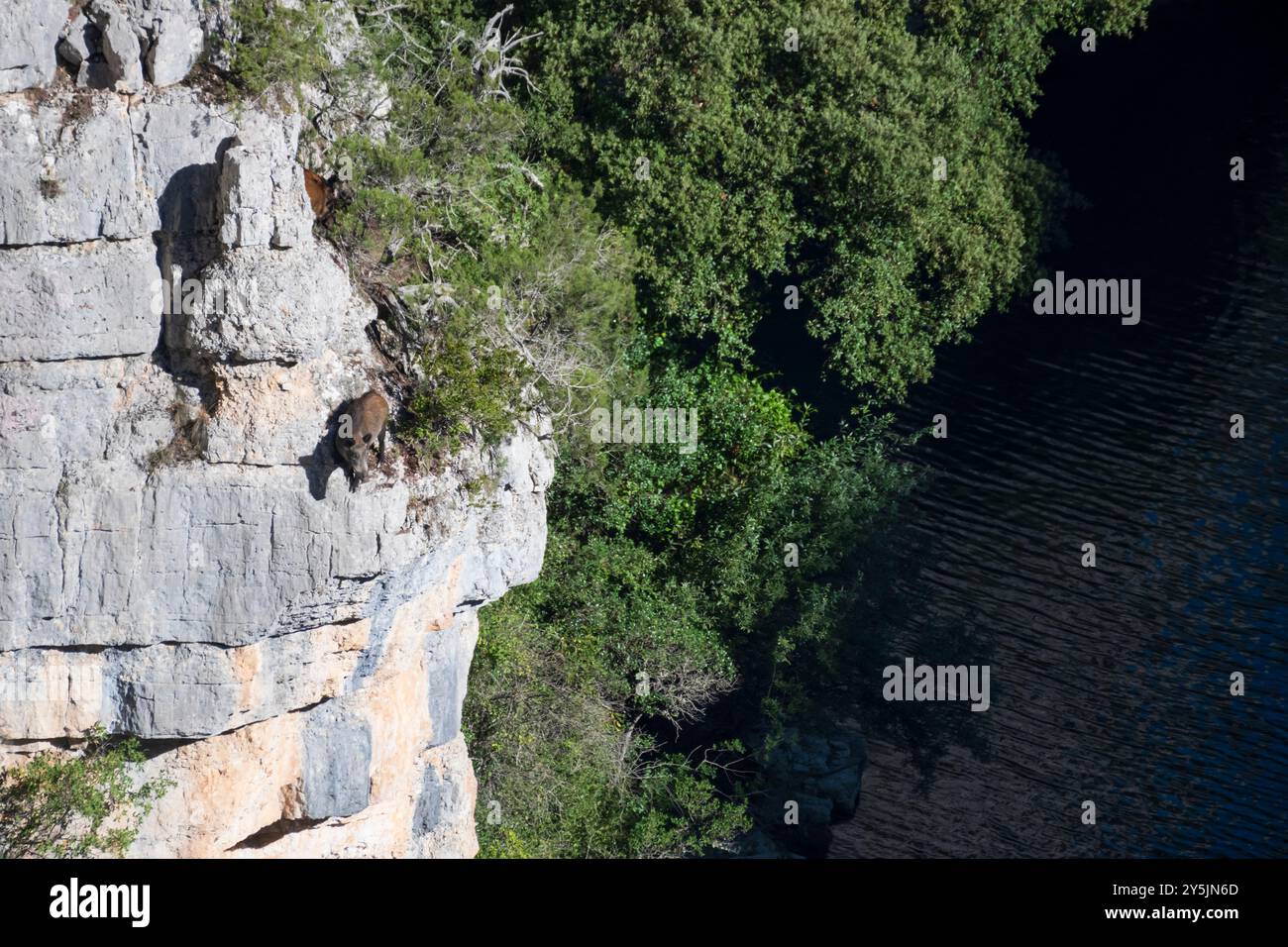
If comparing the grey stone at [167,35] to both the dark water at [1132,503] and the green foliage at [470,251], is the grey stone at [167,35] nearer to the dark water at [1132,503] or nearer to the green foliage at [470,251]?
the green foliage at [470,251]

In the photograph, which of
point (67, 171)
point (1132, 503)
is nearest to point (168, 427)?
point (67, 171)

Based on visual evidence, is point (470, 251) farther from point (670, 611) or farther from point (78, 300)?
point (670, 611)

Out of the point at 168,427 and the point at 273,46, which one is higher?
the point at 273,46

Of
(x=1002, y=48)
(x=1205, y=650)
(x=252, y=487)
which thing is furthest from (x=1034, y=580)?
(x=252, y=487)

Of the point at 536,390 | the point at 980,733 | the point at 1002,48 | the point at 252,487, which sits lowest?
the point at 980,733

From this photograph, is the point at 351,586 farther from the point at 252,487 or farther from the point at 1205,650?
the point at 1205,650
